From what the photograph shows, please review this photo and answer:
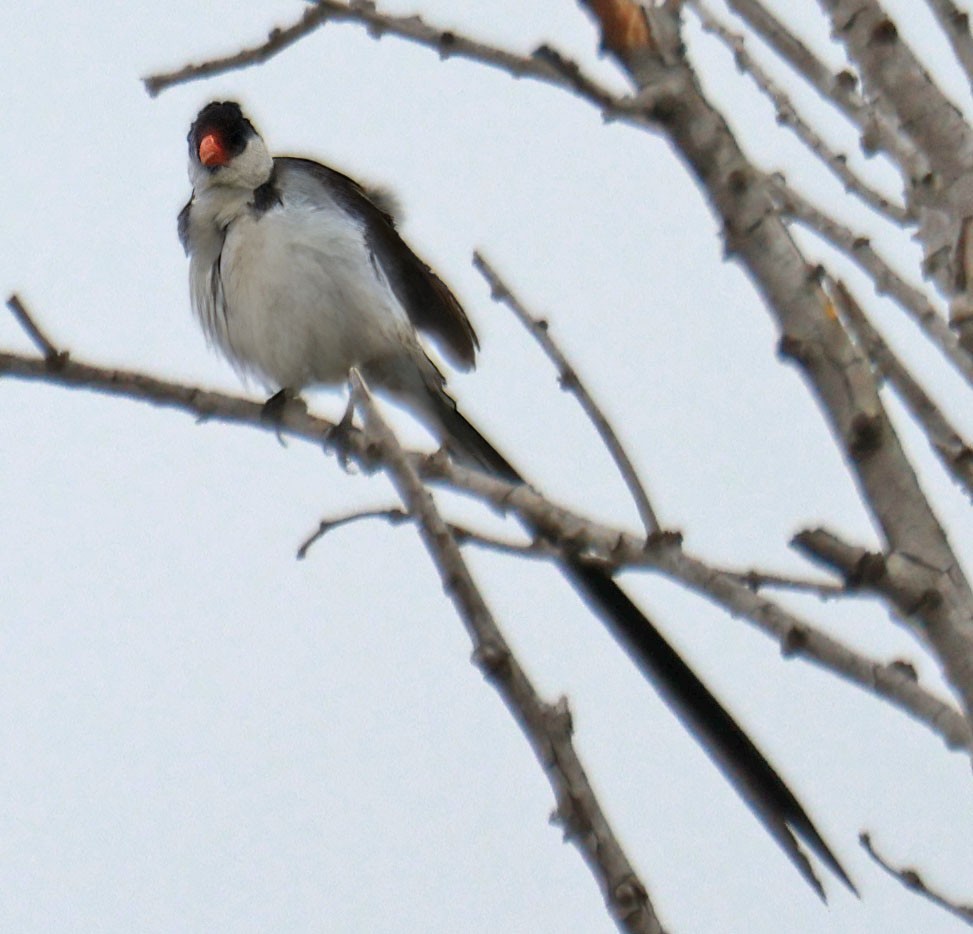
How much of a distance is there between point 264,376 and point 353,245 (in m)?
0.34

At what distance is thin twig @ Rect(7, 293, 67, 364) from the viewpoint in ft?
6.00

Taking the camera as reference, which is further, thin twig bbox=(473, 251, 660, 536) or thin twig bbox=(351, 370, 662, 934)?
thin twig bbox=(473, 251, 660, 536)

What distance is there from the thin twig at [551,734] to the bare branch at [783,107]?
0.74 meters

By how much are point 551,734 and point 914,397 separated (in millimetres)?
673

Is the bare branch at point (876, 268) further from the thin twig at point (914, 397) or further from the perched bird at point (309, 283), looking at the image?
the perched bird at point (309, 283)

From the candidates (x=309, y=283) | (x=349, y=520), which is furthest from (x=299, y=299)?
(x=349, y=520)

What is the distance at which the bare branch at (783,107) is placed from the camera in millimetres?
1863

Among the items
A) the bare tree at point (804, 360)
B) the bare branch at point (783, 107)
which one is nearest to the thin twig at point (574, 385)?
the bare tree at point (804, 360)

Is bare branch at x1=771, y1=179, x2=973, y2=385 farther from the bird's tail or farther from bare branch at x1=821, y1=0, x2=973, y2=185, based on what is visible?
the bird's tail

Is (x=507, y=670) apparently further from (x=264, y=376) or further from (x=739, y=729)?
(x=264, y=376)

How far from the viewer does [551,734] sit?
4.09ft

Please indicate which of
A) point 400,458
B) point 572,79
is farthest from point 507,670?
point 572,79

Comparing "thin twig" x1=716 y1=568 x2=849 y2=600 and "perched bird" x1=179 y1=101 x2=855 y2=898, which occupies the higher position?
"perched bird" x1=179 y1=101 x2=855 y2=898

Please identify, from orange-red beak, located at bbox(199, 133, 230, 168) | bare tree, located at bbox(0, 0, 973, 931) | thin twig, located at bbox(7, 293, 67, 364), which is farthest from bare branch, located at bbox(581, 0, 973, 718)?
orange-red beak, located at bbox(199, 133, 230, 168)
